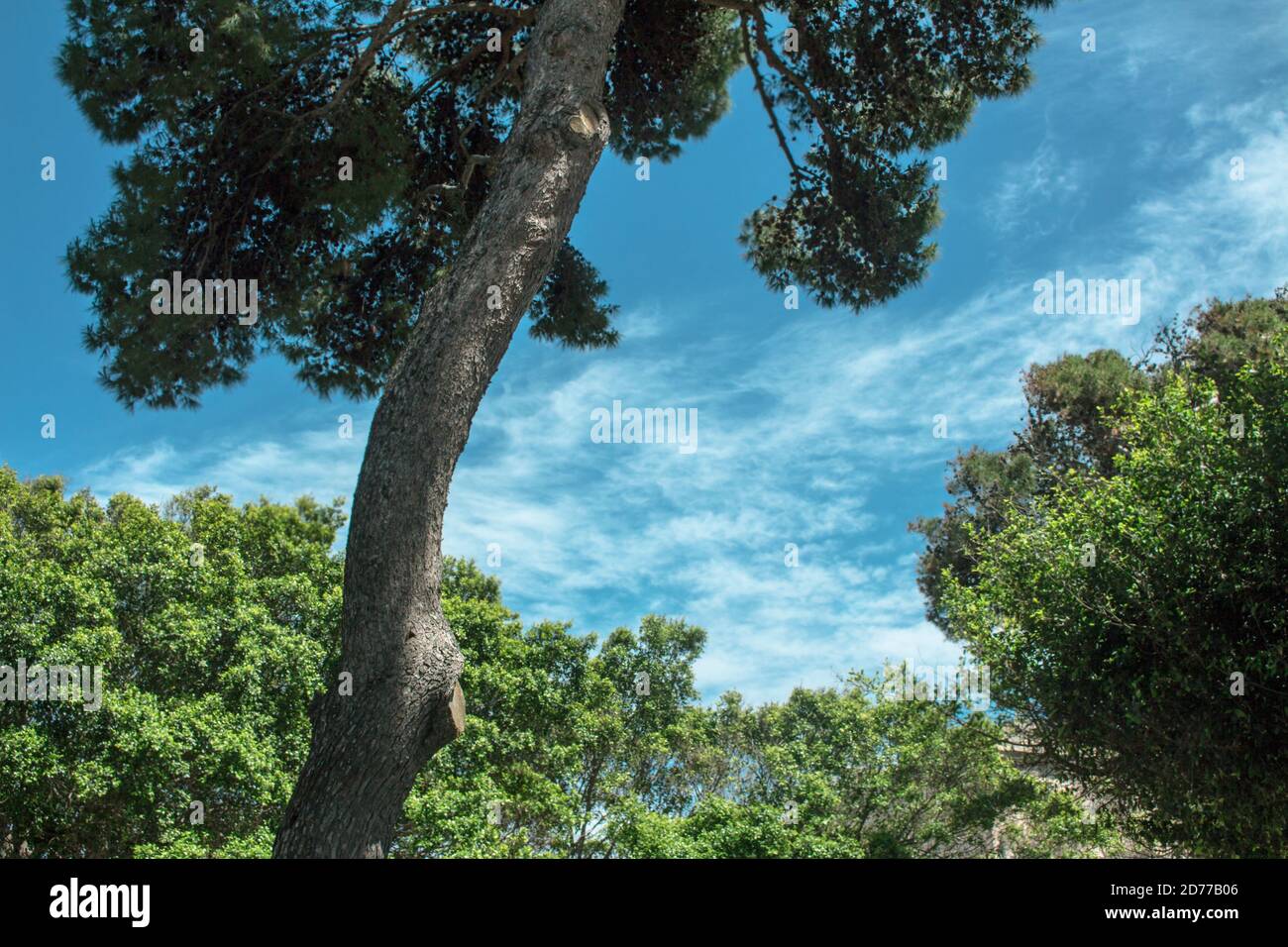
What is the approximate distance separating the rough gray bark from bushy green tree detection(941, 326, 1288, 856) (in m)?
7.41

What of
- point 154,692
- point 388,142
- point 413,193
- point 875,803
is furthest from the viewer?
point 875,803

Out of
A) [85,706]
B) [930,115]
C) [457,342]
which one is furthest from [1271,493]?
[85,706]

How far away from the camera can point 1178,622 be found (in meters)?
9.66

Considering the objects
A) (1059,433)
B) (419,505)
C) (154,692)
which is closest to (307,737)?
(154,692)

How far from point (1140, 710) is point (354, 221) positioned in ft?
31.9

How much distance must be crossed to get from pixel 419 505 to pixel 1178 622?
27.3 ft

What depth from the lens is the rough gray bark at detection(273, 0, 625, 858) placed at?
15.5 ft

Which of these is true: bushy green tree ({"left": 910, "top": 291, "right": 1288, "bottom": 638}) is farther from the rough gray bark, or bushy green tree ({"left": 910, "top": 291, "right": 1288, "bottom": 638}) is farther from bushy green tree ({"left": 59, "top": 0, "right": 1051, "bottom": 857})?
the rough gray bark

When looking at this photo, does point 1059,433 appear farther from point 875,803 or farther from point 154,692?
point 154,692

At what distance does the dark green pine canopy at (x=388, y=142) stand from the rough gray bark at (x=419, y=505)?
69.2 inches

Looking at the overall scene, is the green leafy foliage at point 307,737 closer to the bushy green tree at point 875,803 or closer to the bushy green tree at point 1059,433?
the bushy green tree at point 875,803

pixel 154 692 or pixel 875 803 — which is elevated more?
pixel 154 692

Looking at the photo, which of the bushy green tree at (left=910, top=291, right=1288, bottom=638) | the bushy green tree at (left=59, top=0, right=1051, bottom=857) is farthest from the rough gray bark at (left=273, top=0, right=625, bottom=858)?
the bushy green tree at (left=910, top=291, right=1288, bottom=638)
